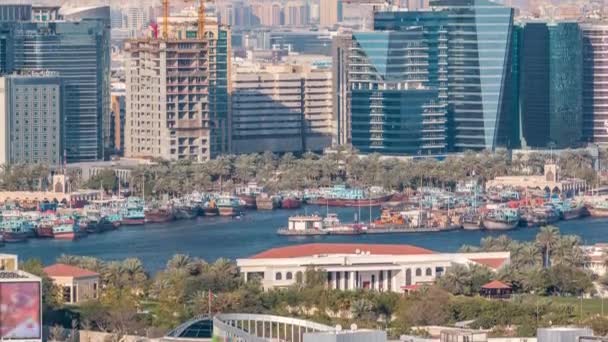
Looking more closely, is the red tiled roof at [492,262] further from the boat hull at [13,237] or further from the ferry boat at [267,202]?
the ferry boat at [267,202]

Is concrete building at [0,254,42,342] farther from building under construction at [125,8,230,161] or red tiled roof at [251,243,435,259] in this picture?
building under construction at [125,8,230,161]

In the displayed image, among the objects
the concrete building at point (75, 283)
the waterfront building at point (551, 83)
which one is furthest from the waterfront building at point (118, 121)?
the concrete building at point (75, 283)

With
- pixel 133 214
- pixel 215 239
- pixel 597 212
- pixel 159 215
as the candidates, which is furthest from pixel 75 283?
pixel 597 212

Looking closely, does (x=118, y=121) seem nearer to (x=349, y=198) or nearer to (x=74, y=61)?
(x=74, y=61)

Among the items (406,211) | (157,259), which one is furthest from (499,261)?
(406,211)

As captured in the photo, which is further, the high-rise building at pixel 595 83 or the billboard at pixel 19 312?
the high-rise building at pixel 595 83
